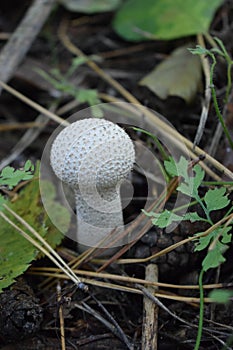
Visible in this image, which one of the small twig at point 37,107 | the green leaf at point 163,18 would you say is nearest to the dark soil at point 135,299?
the green leaf at point 163,18

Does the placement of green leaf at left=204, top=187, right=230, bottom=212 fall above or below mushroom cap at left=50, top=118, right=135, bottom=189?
below

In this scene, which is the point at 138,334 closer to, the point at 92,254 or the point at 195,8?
the point at 92,254

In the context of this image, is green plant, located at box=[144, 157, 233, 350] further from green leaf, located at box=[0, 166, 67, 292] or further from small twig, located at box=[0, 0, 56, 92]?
small twig, located at box=[0, 0, 56, 92]

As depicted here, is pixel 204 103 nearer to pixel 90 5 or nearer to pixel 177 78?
pixel 177 78

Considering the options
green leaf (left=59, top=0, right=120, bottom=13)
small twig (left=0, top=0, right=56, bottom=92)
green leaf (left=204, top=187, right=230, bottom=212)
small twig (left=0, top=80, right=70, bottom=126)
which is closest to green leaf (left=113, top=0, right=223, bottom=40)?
green leaf (left=59, top=0, right=120, bottom=13)

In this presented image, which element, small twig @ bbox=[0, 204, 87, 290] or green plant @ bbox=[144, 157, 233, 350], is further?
small twig @ bbox=[0, 204, 87, 290]

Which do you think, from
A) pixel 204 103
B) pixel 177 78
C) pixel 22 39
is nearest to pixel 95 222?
pixel 204 103

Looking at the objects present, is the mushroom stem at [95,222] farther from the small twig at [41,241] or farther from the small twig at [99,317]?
the small twig at [99,317]

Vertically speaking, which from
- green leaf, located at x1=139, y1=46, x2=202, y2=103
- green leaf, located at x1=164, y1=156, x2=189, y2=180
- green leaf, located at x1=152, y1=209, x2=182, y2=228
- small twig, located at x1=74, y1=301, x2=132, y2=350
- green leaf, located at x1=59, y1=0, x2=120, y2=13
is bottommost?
small twig, located at x1=74, y1=301, x2=132, y2=350
